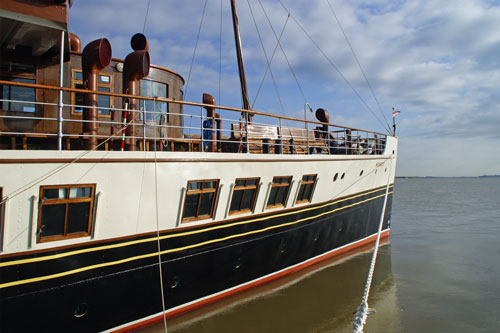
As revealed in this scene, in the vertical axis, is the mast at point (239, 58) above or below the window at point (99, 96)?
above

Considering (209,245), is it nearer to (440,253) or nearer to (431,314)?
(431,314)

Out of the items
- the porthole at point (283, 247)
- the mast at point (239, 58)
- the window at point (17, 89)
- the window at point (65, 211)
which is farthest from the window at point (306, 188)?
the window at point (17, 89)

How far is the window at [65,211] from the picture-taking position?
5.15 metres

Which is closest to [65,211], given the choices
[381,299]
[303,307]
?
[303,307]

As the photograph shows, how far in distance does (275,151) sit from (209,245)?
4.15m

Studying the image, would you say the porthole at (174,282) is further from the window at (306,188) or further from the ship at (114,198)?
the window at (306,188)

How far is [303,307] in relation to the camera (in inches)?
313

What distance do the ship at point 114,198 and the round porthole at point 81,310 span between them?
0.07 ft

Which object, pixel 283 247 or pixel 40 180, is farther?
pixel 283 247

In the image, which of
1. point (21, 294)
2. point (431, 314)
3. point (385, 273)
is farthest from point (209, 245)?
point (385, 273)

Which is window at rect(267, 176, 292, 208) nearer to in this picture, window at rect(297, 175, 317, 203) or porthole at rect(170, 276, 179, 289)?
window at rect(297, 175, 317, 203)

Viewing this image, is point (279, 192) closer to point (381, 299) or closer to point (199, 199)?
point (199, 199)

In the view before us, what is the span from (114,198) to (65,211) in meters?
0.80

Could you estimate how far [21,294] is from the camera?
4.92 m
